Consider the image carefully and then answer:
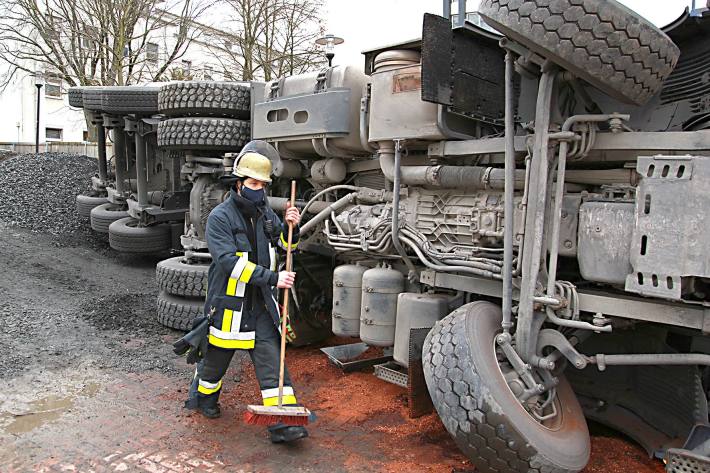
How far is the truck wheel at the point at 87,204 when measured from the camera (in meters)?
10.1

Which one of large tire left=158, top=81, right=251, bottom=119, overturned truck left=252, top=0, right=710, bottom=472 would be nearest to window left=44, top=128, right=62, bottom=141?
large tire left=158, top=81, right=251, bottom=119

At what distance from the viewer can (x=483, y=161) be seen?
392 cm

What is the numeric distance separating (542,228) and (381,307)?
4.69 feet

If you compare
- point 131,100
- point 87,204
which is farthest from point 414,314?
point 87,204

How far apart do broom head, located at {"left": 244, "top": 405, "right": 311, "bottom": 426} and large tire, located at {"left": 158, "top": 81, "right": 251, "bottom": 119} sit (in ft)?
10.8

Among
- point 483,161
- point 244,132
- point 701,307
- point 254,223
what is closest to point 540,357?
point 701,307

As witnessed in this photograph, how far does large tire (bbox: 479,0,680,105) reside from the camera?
2.70 meters

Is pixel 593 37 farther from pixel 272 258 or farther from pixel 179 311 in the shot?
pixel 179 311

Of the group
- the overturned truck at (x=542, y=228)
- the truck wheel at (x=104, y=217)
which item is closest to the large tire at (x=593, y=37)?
the overturned truck at (x=542, y=228)

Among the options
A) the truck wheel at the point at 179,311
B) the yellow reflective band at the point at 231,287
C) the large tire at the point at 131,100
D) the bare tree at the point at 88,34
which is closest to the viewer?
the yellow reflective band at the point at 231,287

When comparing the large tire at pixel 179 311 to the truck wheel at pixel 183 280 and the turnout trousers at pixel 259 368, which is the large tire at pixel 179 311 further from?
the turnout trousers at pixel 259 368

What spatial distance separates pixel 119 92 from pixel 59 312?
125 inches

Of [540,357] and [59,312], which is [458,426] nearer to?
[540,357]

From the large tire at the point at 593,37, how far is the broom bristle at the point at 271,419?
2.26m
